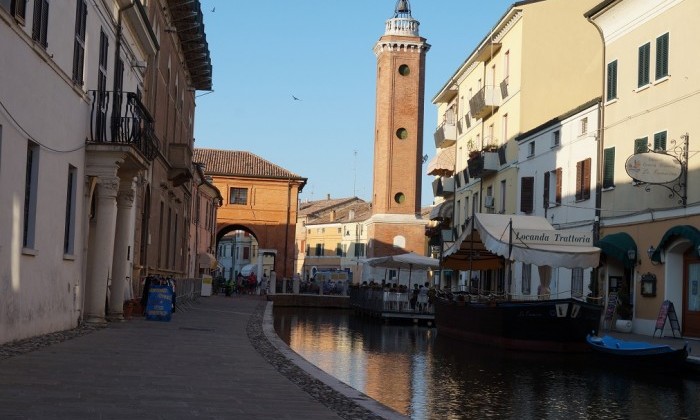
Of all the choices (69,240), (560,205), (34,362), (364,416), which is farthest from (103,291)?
(560,205)

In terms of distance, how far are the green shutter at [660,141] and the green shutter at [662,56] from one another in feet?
5.31

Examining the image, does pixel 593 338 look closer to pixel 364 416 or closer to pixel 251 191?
pixel 364 416

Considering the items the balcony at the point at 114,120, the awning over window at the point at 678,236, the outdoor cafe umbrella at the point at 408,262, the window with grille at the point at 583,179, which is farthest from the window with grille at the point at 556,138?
the balcony at the point at 114,120

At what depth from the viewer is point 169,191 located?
3475 cm

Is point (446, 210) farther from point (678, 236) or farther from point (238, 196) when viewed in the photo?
point (678, 236)

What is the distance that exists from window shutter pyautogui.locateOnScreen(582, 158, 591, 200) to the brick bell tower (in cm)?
3762

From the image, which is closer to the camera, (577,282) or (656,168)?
(656,168)

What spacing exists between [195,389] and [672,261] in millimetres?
18746

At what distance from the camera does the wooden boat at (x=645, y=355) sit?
18656 mm

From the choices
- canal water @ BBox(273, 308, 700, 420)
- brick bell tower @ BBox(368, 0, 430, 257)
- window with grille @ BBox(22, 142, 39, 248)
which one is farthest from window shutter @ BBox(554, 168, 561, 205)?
brick bell tower @ BBox(368, 0, 430, 257)

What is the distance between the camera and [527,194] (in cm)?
3891

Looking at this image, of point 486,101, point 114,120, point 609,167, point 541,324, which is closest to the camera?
point 114,120

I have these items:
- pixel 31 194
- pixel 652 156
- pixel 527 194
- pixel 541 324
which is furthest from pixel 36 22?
pixel 527 194

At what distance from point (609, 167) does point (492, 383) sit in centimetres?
1576
